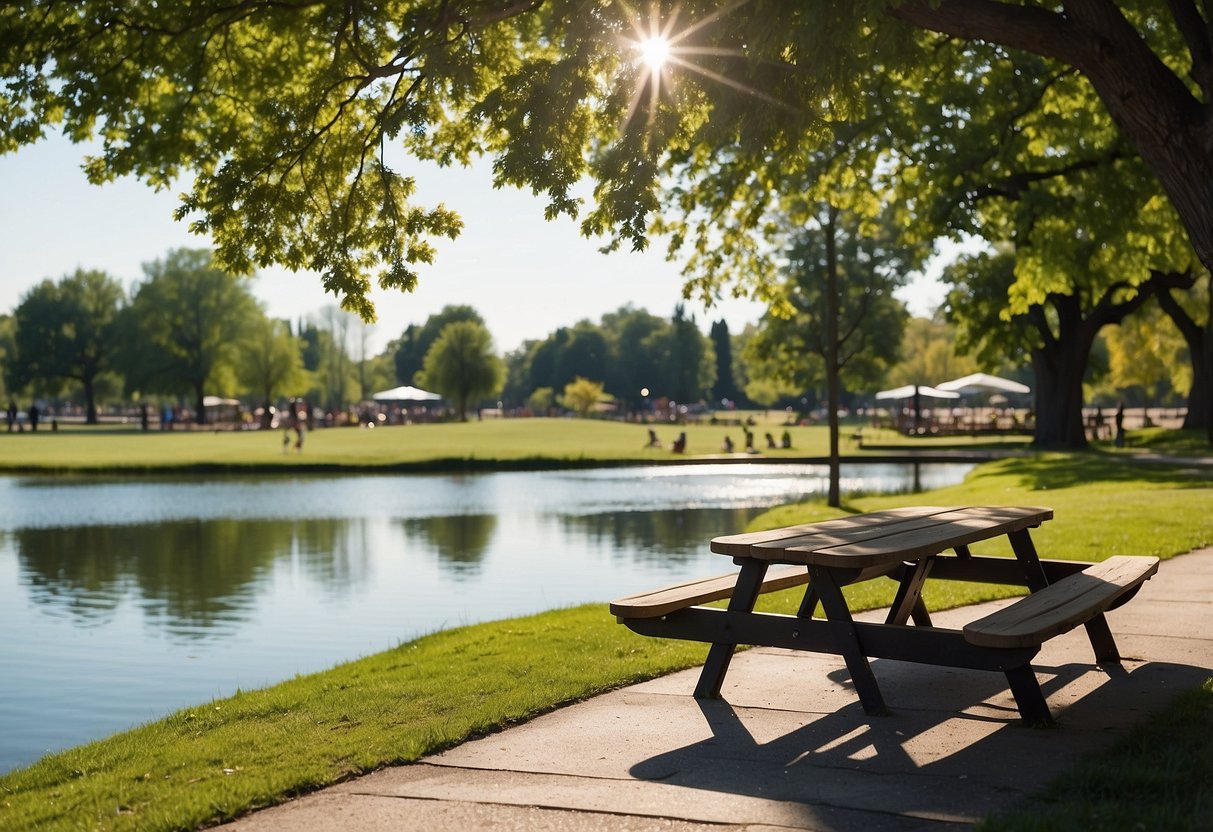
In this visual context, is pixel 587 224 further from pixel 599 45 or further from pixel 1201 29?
pixel 1201 29

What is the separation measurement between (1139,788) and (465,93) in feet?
26.9

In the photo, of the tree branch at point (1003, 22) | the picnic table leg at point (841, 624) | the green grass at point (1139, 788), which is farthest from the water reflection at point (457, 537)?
the green grass at point (1139, 788)

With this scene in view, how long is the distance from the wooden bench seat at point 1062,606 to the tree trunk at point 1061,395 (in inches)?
1313

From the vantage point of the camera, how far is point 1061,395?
39656mm

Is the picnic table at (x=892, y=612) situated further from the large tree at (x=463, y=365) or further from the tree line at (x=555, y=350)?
the large tree at (x=463, y=365)

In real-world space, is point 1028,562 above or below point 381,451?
above

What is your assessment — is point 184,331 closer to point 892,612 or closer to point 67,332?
point 67,332

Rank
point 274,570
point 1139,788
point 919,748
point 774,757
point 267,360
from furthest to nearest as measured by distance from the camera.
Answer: point 267,360
point 274,570
point 919,748
point 774,757
point 1139,788

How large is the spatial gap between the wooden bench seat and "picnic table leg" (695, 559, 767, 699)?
119cm

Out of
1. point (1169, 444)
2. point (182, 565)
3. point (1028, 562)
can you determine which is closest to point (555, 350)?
point (1169, 444)

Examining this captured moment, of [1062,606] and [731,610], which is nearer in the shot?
[1062,606]

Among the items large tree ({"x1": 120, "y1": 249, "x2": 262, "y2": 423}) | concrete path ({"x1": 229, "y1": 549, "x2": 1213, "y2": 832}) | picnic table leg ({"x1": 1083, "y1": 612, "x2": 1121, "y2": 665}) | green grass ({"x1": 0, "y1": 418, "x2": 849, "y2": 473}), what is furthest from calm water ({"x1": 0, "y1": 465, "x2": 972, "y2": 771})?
large tree ({"x1": 120, "y1": 249, "x2": 262, "y2": 423})

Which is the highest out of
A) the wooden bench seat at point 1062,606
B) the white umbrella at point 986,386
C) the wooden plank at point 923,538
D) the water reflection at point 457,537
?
the white umbrella at point 986,386

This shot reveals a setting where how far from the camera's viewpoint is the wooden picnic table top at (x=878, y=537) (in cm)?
568
